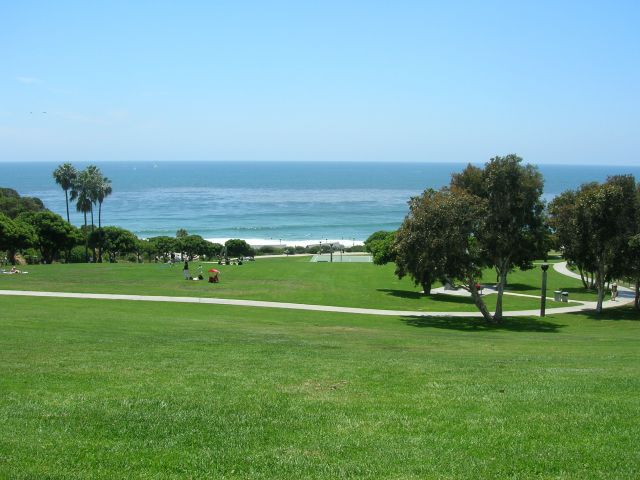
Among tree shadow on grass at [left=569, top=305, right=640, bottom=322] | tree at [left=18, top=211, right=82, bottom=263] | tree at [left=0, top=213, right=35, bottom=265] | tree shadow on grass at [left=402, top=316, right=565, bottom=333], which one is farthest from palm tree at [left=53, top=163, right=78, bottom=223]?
tree shadow on grass at [left=569, top=305, right=640, bottom=322]

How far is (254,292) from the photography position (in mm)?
36656

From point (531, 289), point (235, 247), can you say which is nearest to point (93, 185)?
point (235, 247)

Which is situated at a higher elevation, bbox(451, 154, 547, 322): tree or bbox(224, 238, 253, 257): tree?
bbox(451, 154, 547, 322): tree

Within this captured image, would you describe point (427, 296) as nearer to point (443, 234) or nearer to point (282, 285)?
point (282, 285)

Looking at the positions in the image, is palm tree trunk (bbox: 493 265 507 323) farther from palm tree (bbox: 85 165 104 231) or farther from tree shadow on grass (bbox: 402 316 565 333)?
palm tree (bbox: 85 165 104 231)

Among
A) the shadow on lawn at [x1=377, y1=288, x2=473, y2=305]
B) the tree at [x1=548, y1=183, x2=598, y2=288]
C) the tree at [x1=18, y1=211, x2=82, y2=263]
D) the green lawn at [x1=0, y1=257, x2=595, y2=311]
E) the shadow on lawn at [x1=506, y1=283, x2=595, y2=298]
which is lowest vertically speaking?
the shadow on lawn at [x1=506, y1=283, x2=595, y2=298]

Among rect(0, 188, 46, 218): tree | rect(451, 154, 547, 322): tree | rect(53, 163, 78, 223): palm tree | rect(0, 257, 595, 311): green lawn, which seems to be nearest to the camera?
rect(451, 154, 547, 322): tree

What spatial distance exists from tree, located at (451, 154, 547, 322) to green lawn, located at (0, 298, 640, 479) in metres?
12.2

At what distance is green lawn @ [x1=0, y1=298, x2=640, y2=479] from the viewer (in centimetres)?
727

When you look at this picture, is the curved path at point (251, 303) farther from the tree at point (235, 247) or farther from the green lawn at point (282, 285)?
the tree at point (235, 247)

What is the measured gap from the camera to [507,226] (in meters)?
30.5

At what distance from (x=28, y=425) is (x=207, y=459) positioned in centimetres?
292

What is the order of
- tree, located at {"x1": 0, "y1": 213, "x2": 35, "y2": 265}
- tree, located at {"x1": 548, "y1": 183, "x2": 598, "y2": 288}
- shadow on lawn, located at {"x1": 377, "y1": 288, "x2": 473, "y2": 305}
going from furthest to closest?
tree, located at {"x1": 0, "y1": 213, "x2": 35, "y2": 265} < shadow on lawn, located at {"x1": 377, "y1": 288, "x2": 473, "y2": 305} < tree, located at {"x1": 548, "y1": 183, "x2": 598, "y2": 288}

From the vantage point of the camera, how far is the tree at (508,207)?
29.9 metres
